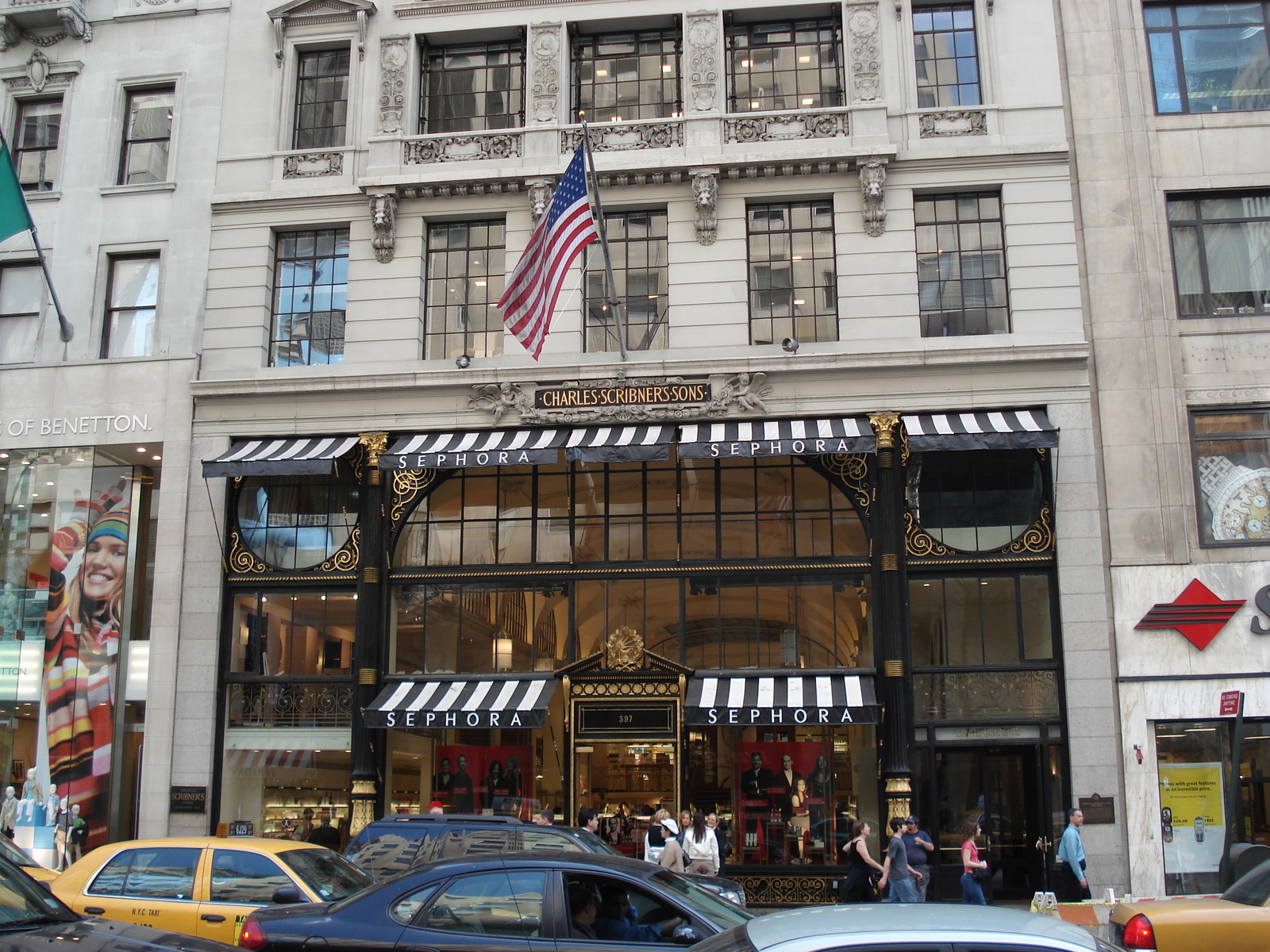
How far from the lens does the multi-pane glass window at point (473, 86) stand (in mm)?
23562

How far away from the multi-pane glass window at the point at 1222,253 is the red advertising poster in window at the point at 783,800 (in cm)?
1039

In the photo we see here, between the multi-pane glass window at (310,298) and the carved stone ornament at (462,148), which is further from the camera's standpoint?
the multi-pane glass window at (310,298)

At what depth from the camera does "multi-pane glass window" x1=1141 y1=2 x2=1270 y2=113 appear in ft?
71.0

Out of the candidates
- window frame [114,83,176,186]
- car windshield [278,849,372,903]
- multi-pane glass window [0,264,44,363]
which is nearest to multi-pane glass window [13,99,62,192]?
window frame [114,83,176,186]

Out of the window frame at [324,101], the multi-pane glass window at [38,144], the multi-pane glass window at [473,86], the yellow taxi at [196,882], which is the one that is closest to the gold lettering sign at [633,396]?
the multi-pane glass window at [473,86]

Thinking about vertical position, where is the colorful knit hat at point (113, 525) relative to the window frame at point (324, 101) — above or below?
below

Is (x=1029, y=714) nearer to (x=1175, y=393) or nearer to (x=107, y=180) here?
(x=1175, y=393)

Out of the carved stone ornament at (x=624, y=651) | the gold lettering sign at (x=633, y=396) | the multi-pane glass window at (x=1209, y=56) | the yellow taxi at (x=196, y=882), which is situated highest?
the multi-pane glass window at (x=1209, y=56)

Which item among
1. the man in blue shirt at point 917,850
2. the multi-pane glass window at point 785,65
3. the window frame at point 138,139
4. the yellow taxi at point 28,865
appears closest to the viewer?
the yellow taxi at point 28,865

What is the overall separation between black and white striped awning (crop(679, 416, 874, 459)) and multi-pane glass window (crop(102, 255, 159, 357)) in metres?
11.3

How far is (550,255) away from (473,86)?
258 inches

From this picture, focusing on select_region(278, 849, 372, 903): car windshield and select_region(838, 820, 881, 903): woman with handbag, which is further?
select_region(838, 820, 881, 903): woman with handbag

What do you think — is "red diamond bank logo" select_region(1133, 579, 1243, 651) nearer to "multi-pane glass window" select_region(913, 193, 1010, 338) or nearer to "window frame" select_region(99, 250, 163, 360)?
"multi-pane glass window" select_region(913, 193, 1010, 338)

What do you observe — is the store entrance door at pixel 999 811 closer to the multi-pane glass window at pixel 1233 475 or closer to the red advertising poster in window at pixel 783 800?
the red advertising poster in window at pixel 783 800
